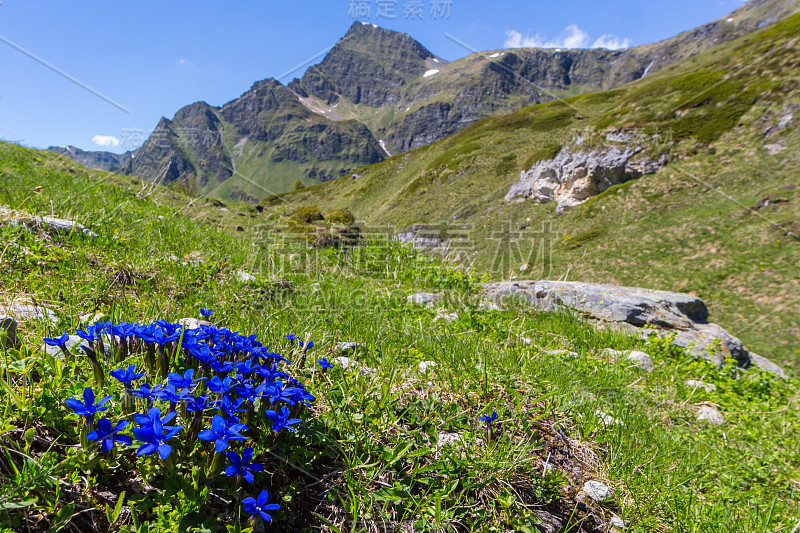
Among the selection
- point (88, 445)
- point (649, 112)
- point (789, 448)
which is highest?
point (649, 112)

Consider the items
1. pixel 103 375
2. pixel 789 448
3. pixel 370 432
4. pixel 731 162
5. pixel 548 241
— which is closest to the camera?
pixel 103 375

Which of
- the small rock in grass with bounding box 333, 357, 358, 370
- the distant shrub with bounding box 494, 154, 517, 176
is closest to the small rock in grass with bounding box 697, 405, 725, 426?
the small rock in grass with bounding box 333, 357, 358, 370

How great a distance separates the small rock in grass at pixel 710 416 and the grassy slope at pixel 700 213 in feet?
13.7

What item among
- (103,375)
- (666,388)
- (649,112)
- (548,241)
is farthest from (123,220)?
(649,112)

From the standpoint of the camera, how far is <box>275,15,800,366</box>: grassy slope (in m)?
14.9

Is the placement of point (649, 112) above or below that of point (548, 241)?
above

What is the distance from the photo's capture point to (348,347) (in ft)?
10.5

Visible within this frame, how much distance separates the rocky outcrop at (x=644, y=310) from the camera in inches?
293

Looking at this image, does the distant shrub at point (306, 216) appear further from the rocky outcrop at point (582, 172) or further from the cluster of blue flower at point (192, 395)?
the rocky outcrop at point (582, 172)

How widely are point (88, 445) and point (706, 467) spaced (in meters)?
4.26

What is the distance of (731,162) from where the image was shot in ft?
68.8

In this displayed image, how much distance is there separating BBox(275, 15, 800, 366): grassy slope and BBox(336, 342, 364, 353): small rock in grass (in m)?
5.74

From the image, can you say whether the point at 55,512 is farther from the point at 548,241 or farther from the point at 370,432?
the point at 548,241

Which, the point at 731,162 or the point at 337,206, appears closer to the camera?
the point at 731,162
